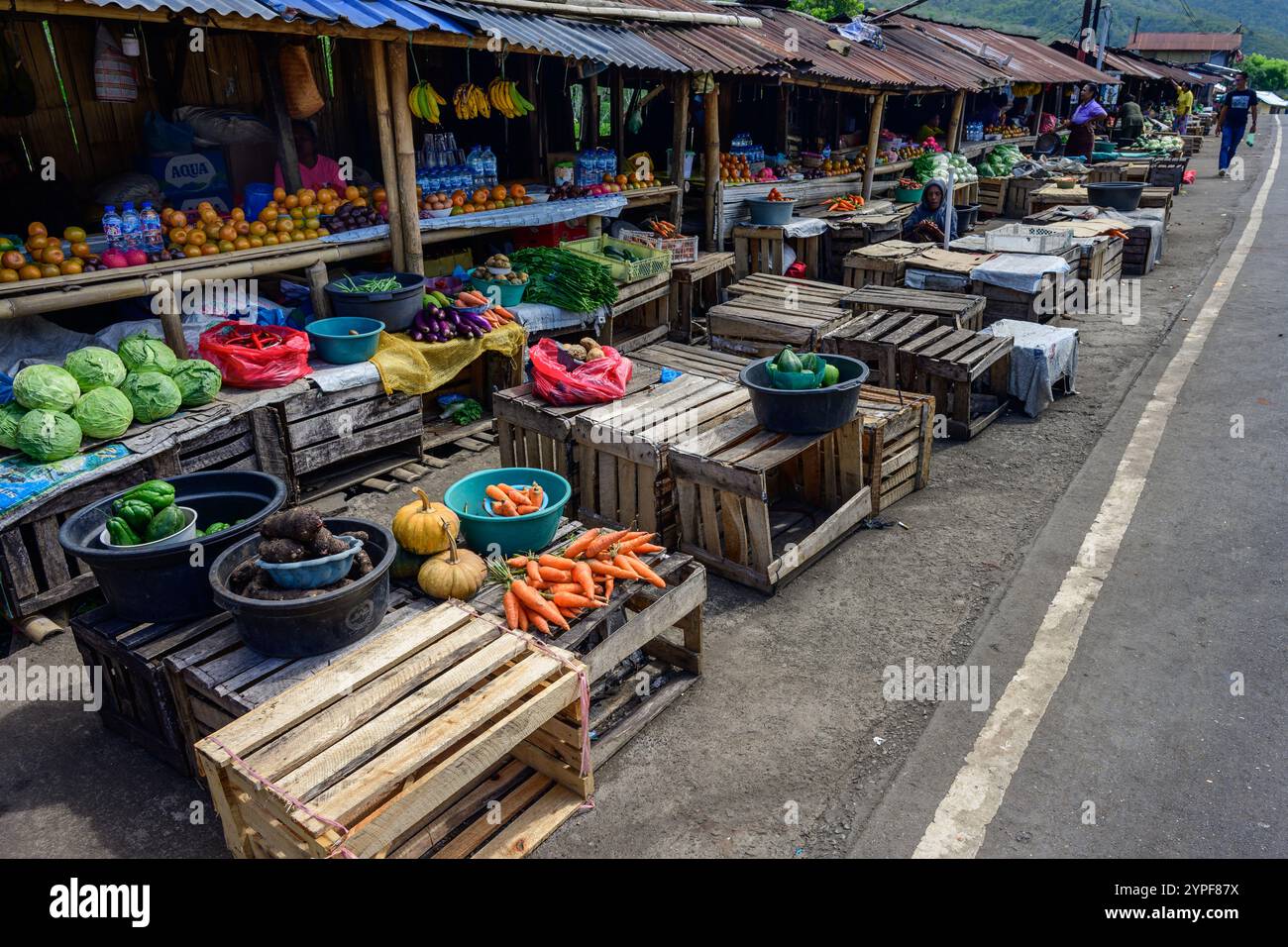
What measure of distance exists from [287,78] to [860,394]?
6032 mm

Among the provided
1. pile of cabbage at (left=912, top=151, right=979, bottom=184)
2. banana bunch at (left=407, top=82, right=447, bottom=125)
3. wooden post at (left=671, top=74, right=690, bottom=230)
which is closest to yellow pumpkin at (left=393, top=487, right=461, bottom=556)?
banana bunch at (left=407, top=82, right=447, bottom=125)

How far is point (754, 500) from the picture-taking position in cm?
579

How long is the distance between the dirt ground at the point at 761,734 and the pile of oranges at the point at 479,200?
140 inches

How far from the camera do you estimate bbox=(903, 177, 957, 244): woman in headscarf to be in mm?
13047

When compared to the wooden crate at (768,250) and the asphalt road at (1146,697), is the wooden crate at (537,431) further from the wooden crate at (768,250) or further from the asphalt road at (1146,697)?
the wooden crate at (768,250)

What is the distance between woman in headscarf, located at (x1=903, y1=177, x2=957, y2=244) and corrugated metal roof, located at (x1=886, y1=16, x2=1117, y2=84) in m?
10.6

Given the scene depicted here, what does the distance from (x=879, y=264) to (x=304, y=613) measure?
9391mm

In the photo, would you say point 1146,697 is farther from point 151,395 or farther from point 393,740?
point 151,395

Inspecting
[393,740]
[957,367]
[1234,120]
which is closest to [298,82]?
[957,367]

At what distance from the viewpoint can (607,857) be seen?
396 cm

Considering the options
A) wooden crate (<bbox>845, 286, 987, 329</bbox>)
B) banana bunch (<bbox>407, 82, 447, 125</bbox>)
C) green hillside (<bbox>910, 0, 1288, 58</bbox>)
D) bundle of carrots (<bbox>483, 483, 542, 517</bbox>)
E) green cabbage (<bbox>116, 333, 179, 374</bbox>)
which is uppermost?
green hillside (<bbox>910, 0, 1288, 58</bbox>)

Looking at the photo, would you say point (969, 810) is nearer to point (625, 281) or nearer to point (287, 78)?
point (625, 281)

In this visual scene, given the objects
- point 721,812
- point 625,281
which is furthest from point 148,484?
point 625,281

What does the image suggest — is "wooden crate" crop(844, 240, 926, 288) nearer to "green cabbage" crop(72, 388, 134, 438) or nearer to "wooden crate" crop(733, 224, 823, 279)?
"wooden crate" crop(733, 224, 823, 279)
